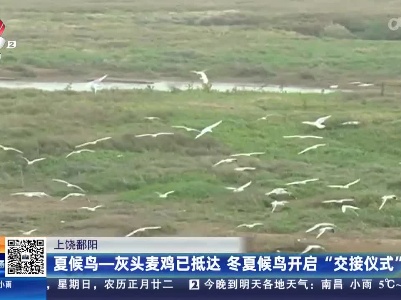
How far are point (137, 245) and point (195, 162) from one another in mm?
339

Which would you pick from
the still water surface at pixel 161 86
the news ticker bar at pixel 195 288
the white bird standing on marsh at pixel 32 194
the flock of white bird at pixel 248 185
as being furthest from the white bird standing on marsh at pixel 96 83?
the news ticker bar at pixel 195 288

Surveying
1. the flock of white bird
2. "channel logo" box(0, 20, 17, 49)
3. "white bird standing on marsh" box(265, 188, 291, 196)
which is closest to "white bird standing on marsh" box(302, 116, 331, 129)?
the flock of white bird

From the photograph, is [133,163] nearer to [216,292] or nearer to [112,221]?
[112,221]

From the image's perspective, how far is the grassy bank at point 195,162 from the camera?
2818 millimetres

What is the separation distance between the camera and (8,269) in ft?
9.13

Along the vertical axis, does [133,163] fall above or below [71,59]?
below

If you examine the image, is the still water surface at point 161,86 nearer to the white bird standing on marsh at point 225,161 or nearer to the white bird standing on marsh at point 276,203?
the white bird standing on marsh at point 225,161

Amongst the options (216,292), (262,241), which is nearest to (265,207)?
(262,241)

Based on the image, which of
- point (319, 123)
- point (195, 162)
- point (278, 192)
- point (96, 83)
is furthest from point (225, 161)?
point (96, 83)

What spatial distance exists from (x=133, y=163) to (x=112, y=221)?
0.68ft

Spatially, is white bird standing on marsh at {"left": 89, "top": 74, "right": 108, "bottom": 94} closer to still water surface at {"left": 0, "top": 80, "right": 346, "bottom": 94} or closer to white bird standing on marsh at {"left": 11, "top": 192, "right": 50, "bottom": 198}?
still water surface at {"left": 0, "top": 80, "right": 346, "bottom": 94}

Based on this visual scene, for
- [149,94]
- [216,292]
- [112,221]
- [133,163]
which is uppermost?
[149,94]

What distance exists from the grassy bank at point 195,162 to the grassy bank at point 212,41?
115mm

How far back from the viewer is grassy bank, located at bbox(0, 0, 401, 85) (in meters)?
2.91
